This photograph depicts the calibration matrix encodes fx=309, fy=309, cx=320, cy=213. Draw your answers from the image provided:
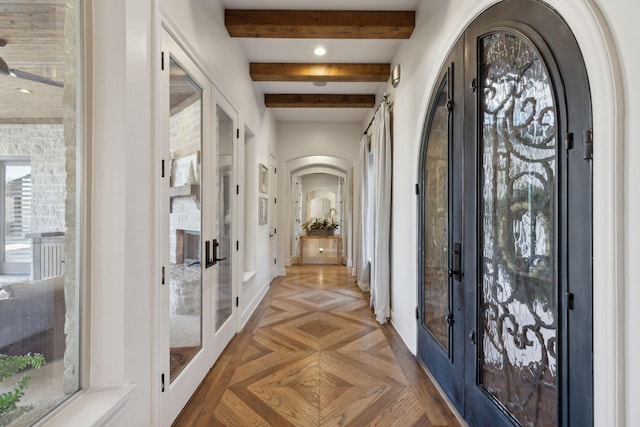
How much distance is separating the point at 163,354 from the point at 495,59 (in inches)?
91.6

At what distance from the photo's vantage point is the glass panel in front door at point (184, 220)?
187cm

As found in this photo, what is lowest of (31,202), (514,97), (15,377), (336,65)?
(15,377)

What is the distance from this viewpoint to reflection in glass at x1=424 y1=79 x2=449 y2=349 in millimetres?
2111

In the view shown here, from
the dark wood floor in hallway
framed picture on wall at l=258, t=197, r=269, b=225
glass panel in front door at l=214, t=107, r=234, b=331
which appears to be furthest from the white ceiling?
the dark wood floor in hallway

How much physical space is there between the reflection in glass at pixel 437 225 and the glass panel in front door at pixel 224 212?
1.68 m

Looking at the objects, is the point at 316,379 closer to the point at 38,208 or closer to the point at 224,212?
the point at 224,212

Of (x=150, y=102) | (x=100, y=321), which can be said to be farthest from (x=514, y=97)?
(x=100, y=321)

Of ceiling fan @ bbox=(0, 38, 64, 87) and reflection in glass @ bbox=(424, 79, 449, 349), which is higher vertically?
ceiling fan @ bbox=(0, 38, 64, 87)

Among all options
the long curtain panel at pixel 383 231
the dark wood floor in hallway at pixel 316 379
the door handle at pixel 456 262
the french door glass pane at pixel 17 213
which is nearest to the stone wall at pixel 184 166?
the french door glass pane at pixel 17 213

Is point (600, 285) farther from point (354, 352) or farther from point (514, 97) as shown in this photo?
point (354, 352)

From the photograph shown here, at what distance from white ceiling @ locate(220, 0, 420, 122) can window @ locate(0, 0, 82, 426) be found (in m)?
2.04

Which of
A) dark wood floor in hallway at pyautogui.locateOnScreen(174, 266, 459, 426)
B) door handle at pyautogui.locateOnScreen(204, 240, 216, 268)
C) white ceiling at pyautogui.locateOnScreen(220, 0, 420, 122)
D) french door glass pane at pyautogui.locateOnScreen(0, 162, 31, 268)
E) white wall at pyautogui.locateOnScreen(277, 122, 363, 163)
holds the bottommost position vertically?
dark wood floor in hallway at pyautogui.locateOnScreen(174, 266, 459, 426)

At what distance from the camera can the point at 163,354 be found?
167 cm

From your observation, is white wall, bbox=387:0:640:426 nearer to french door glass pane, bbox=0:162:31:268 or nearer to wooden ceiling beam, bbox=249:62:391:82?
french door glass pane, bbox=0:162:31:268
